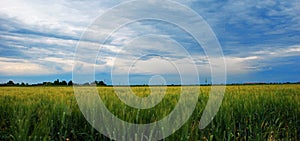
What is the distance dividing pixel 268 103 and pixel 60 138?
160 inches

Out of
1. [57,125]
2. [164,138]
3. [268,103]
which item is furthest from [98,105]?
[268,103]

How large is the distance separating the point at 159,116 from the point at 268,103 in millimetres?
2742

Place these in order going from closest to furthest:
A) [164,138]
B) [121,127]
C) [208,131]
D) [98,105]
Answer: [164,138] < [121,127] < [208,131] < [98,105]

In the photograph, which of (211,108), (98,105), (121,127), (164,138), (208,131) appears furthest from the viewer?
(211,108)

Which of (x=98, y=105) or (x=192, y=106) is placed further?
(x=192, y=106)

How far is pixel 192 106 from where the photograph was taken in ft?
16.7

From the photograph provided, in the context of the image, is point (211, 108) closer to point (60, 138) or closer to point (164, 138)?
point (164, 138)

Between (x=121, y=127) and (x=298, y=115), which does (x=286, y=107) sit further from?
(x=121, y=127)

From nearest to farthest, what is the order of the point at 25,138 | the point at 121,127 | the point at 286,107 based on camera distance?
1. the point at 25,138
2. the point at 121,127
3. the point at 286,107

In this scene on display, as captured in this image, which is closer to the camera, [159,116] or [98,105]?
[159,116]

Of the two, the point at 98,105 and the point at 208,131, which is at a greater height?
the point at 98,105

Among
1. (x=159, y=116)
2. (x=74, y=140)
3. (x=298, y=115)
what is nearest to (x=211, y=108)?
(x=159, y=116)

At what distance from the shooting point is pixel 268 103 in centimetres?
577

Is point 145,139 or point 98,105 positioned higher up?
point 98,105
